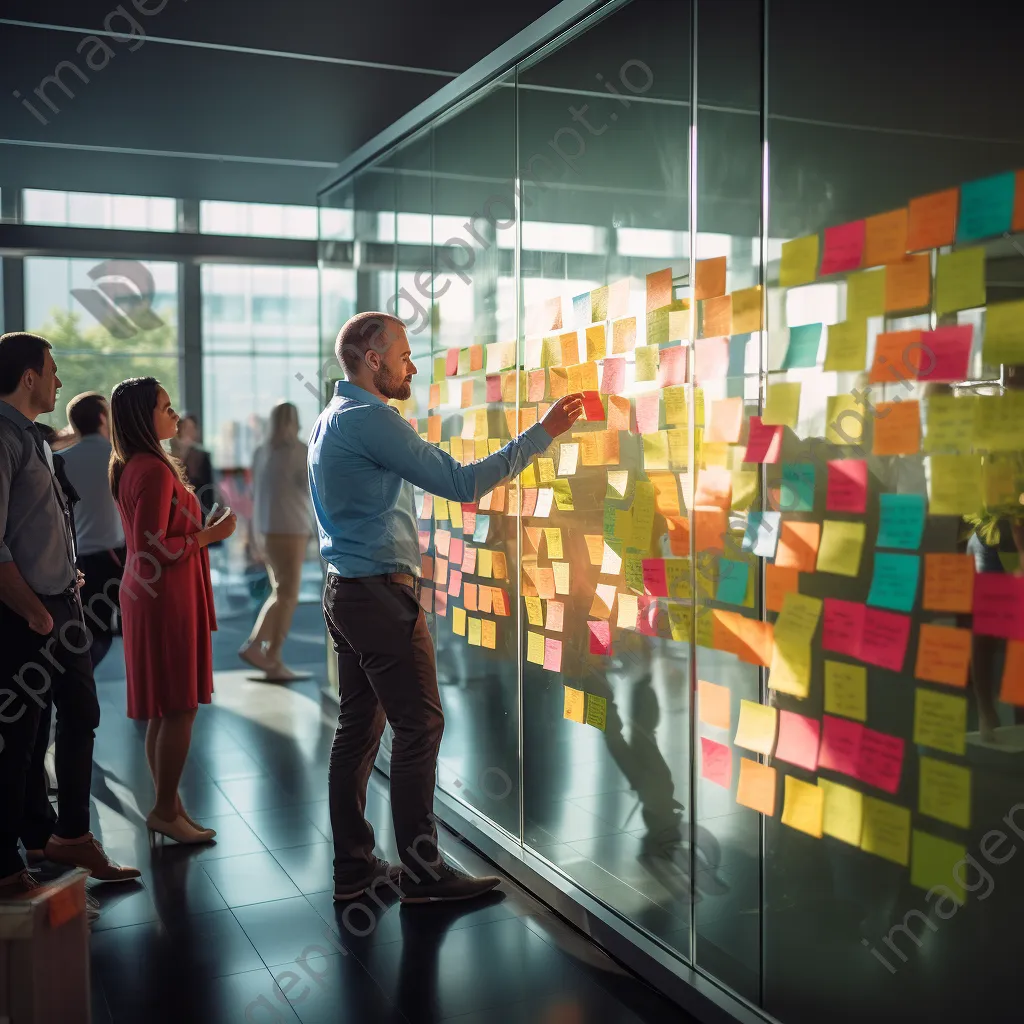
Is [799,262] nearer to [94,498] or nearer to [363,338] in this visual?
[363,338]

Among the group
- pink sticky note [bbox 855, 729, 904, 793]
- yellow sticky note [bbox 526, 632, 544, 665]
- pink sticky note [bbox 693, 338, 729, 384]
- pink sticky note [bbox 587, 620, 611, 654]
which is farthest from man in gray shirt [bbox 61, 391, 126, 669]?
pink sticky note [bbox 855, 729, 904, 793]

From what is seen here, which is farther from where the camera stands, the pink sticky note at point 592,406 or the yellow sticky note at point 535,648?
the yellow sticky note at point 535,648

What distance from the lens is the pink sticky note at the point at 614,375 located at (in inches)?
111

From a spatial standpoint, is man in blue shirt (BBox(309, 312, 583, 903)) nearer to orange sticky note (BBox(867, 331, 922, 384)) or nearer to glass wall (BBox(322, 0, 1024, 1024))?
glass wall (BBox(322, 0, 1024, 1024))

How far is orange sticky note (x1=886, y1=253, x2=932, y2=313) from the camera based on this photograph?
189 cm

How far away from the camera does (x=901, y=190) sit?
1.91 meters

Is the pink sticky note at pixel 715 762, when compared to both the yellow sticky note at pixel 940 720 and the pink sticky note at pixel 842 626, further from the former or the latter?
the yellow sticky note at pixel 940 720

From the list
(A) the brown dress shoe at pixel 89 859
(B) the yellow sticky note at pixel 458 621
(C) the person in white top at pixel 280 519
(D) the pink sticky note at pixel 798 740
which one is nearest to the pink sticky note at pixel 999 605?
(D) the pink sticky note at pixel 798 740

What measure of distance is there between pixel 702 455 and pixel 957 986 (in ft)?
3.94

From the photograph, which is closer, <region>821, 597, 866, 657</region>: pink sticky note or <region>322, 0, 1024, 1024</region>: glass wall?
<region>322, 0, 1024, 1024</region>: glass wall

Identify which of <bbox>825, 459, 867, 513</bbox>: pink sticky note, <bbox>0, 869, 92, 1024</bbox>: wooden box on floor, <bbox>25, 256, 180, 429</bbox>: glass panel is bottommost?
<bbox>0, 869, 92, 1024</bbox>: wooden box on floor

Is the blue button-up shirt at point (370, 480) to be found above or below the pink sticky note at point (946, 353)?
below

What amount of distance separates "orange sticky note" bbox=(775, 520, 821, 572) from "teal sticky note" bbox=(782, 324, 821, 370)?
33cm

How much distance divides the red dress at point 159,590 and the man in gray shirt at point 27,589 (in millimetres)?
326
